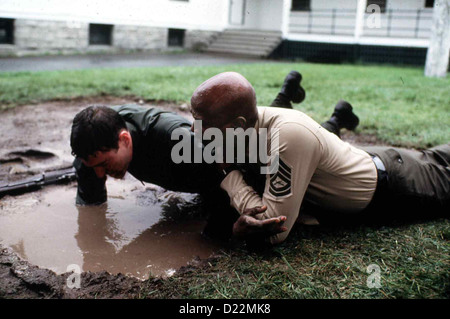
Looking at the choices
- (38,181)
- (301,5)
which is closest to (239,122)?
(38,181)

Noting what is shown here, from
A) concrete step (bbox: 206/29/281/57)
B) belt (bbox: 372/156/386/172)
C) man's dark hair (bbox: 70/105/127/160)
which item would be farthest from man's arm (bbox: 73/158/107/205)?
concrete step (bbox: 206/29/281/57)

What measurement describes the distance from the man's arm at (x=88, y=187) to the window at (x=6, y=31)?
37.3 ft

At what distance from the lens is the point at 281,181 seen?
2338 millimetres

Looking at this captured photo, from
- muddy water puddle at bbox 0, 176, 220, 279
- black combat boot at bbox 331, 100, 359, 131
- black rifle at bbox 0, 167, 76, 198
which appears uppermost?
black combat boot at bbox 331, 100, 359, 131

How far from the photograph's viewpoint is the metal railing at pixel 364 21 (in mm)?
17312

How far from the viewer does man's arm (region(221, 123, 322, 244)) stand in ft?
7.59

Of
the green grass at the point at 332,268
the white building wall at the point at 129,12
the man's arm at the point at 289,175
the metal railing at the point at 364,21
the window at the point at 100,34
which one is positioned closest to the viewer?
the green grass at the point at 332,268

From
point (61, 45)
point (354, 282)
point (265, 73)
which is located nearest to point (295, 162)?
point (354, 282)

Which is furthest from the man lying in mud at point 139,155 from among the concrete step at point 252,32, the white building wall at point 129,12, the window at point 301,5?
the window at point 301,5

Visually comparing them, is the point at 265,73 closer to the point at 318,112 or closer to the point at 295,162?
the point at 318,112

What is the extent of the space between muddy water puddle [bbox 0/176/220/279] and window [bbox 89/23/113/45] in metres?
12.6

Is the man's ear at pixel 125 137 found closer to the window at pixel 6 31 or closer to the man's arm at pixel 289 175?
the man's arm at pixel 289 175

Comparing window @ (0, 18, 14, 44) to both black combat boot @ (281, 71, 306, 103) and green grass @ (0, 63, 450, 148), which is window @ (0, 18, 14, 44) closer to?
green grass @ (0, 63, 450, 148)

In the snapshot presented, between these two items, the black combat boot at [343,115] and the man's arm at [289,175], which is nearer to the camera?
the man's arm at [289,175]
